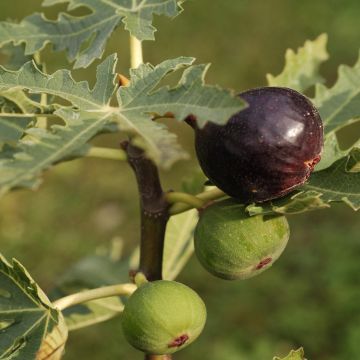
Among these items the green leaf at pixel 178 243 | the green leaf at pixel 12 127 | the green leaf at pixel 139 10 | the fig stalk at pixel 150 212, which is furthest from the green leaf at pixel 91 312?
the green leaf at pixel 139 10

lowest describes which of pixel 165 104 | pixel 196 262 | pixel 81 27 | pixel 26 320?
pixel 196 262

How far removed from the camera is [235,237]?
1205 mm

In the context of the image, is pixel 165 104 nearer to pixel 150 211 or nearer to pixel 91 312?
pixel 150 211

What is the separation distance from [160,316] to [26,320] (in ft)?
0.76

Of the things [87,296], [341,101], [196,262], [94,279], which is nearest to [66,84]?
[87,296]

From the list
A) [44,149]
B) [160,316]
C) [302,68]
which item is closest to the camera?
[44,149]

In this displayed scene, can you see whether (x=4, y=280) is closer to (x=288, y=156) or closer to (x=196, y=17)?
(x=288, y=156)

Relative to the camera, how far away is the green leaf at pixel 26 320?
1188 millimetres

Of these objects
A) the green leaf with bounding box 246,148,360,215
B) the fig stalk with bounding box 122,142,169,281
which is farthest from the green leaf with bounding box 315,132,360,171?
the fig stalk with bounding box 122,142,169,281

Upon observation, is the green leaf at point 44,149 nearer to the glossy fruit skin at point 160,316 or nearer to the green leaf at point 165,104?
the green leaf at point 165,104

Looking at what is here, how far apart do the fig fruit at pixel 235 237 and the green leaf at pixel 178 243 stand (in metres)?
0.43

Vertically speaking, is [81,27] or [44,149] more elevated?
[44,149]

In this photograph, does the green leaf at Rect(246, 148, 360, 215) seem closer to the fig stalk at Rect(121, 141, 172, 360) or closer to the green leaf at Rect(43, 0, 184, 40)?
the fig stalk at Rect(121, 141, 172, 360)

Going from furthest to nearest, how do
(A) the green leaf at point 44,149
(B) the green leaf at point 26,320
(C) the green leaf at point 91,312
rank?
(C) the green leaf at point 91,312, (B) the green leaf at point 26,320, (A) the green leaf at point 44,149
